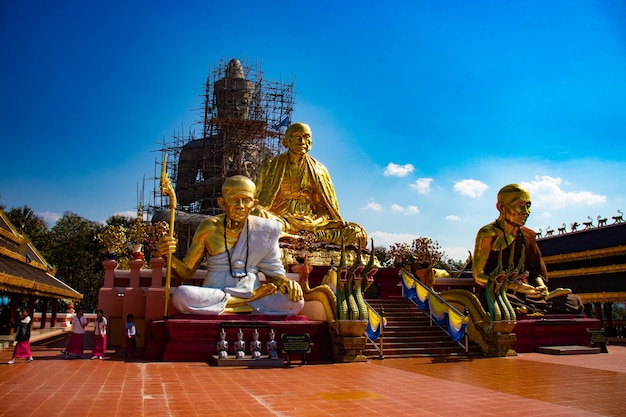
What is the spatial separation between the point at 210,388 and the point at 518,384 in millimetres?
4341

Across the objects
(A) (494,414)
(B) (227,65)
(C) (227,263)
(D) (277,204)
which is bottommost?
(A) (494,414)

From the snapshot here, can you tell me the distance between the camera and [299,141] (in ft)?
57.4

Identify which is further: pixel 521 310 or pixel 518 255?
pixel 518 255

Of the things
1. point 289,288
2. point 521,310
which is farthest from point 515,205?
point 289,288

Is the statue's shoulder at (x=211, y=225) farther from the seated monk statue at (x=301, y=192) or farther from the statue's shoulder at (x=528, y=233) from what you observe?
the statue's shoulder at (x=528, y=233)

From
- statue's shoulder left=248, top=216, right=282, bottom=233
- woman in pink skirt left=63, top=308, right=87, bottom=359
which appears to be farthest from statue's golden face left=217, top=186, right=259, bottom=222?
woman in pink skirt left=63, top=308, right=87, bottom=359

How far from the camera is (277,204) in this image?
17.6m

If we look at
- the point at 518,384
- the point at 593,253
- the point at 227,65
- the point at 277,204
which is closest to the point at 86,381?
the point at 518,384

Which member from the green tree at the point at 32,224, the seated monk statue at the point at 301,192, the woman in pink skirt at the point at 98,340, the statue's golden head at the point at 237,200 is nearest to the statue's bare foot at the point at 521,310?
the seated monk statue at the point at 301,192

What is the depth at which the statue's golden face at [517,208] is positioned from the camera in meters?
15.2

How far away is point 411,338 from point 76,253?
30.8 meters

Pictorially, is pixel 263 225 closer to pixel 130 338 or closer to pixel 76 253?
pixel 130 338

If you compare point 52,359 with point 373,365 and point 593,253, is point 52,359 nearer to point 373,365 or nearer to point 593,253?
point 373,365

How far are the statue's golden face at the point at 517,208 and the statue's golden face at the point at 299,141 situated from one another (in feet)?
20.7
